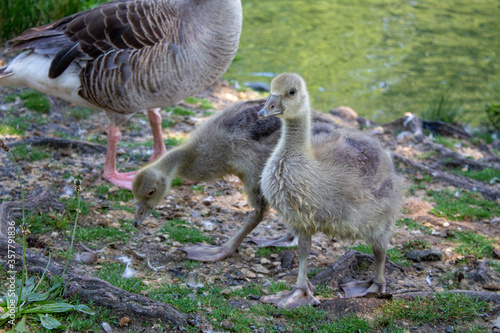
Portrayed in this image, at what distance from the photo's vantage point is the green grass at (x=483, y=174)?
8023 millimetres

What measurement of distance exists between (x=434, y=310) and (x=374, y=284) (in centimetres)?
70

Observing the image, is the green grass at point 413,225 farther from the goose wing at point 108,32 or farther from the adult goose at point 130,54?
the goose wing at point 108,32

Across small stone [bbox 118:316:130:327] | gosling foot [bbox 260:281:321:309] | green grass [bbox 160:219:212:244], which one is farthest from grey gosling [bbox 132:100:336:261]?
small stone [bbox 118:316:130:327]

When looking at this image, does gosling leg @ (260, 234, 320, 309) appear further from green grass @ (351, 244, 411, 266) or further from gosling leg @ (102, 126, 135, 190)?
gosling leg @ (102, 126, 135, 190)

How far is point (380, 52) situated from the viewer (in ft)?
52.2

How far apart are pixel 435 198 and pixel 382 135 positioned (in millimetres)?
2559

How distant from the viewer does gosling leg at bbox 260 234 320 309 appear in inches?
180

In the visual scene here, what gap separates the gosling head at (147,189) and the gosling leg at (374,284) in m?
2.10

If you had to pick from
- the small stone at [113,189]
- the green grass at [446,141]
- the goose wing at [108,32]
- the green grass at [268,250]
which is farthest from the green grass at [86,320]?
the green grass at [446,141]

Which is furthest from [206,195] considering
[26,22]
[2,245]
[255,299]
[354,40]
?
[354,40]

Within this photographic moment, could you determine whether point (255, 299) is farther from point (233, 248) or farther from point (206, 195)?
A: point (206, 195)

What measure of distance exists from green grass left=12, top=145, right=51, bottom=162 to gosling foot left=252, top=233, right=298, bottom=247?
322 centimetres

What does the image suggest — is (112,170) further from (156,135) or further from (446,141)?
(446,141)

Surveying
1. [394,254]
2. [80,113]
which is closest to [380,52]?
[80,113]
